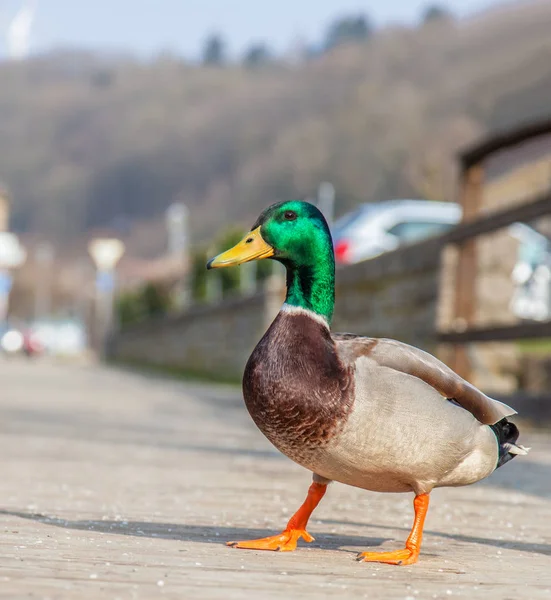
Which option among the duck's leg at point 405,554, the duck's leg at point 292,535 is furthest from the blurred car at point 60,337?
the duck's leg at point 405,554

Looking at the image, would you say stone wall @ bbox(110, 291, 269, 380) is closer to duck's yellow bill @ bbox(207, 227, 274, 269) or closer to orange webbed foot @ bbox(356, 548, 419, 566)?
duck's yellow bill @ bbox(207, 227, 274, 269)

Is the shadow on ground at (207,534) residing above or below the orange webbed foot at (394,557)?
below

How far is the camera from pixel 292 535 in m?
3.79

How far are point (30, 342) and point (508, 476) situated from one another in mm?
50971

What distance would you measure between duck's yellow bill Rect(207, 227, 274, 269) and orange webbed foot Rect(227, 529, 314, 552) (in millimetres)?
885

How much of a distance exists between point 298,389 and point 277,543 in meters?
0.56

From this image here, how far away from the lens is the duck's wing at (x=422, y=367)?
3697 millimetres

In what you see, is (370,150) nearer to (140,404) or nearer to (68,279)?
(68,279)

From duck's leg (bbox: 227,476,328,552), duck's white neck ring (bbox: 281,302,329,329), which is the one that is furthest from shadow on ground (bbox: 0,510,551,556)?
duck's white neck ring (bbox: 281,302,329,329)

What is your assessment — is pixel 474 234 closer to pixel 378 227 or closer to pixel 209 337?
pixel 378 227

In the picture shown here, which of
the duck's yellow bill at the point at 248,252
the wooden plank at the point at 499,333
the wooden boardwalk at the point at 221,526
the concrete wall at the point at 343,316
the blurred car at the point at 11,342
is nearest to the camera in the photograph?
the wooden boardwalk at the point at 221,526

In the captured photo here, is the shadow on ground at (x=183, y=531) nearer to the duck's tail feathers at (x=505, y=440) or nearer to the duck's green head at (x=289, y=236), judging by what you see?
the duck's tail feathers at (x=505, y=440)

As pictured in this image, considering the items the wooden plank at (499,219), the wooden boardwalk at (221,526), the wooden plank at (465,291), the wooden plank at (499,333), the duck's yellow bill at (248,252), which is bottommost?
the wooden boardwalk at (221,526)

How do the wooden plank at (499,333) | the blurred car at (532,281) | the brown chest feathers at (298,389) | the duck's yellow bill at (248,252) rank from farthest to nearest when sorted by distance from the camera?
the blurred car at (532,281), the wooden plank at (499,333), the duck's yellow bill at (248,252), the brown chest feathers at (298,389)
